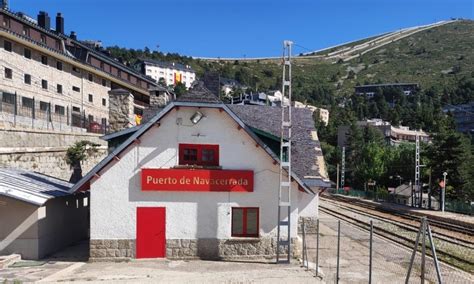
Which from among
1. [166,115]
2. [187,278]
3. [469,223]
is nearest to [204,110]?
[166,115]

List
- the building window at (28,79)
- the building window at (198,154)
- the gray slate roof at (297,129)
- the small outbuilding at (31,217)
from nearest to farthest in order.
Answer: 1. the small outbuilding at (31,217)
2. the building window at (198,154)
3. the gray slate roof at (297,129)
4. the building window at (28,79)

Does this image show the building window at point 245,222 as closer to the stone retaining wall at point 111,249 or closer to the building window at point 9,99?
the stone retaining wall at point 111,249

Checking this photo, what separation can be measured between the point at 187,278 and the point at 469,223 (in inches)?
1094

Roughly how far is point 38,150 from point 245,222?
571 inches

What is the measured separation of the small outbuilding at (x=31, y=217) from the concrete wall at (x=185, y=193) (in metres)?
1.85

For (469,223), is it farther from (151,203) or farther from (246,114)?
(151,203)

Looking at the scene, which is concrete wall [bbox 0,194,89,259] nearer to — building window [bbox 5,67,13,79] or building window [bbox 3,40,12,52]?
building window [bbox 5,67,13,79]

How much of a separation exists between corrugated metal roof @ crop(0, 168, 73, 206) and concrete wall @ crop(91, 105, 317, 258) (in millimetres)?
1998

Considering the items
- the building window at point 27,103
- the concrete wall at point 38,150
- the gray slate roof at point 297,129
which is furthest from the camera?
the building window at point 27,103

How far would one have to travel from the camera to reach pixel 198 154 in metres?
17.6

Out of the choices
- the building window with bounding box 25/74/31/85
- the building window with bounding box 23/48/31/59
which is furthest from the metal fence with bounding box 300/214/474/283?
the building window with bounding box 23/48/31/59

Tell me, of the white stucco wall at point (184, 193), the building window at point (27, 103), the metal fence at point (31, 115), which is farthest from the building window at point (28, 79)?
the white stucco wall at point (184, 193)

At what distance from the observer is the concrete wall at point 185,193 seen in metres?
16.8

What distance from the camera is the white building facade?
55.2ft
